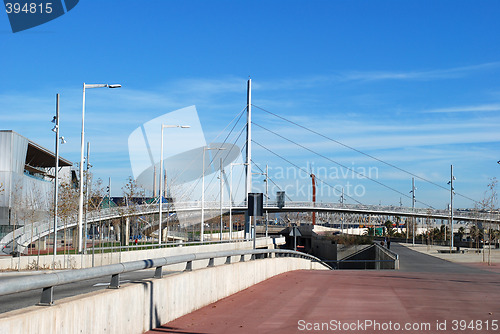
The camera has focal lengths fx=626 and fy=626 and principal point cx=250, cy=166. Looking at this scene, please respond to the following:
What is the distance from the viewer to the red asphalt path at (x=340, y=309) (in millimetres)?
9789

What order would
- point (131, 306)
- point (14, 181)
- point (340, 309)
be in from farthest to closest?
point (14, 181) < point (340, 309) < point (131, 306)

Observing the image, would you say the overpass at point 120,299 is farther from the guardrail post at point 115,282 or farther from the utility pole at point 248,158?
the utility pole at point 248,158

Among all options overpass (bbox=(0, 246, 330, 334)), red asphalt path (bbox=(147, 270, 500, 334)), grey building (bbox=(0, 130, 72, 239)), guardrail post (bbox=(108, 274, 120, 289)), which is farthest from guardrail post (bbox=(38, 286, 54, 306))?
grey building (bbox=(0, 130, 72, 239))

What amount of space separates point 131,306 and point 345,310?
4843mm

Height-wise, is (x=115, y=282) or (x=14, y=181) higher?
(x=14, y=181)

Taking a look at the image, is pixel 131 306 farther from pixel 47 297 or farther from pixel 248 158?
pixel 248 158

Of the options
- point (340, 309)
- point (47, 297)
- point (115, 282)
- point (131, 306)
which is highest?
point (47, 297)

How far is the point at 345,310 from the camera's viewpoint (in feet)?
38.5

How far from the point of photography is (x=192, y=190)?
87.2 metres

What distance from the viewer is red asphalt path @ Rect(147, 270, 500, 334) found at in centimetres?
979

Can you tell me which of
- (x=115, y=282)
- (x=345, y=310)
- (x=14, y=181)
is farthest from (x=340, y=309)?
(x=14, y=181)

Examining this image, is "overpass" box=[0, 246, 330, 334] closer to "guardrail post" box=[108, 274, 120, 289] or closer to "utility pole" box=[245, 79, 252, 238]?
"guardrail post" box=[108, 274, 120, 289]

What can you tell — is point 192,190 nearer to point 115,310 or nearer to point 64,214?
point 64,214

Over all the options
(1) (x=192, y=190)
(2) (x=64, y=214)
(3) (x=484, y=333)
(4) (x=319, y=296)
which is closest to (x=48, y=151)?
(1) (x=192, y=190)
